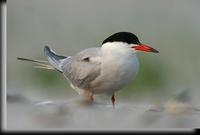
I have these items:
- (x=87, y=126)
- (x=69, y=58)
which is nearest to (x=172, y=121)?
(x=87, y=126)

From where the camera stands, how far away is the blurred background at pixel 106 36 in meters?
2.26

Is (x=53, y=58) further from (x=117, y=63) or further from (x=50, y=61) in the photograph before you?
(x=117, y=63)

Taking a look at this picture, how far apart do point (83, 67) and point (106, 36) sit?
0.19 metres

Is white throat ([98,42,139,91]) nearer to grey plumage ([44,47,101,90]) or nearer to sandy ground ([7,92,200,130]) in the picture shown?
grey plumage ([44,47,101,90])

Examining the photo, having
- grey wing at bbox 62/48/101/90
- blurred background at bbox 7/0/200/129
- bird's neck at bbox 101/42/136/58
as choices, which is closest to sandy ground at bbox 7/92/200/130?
blurred background at bbox 7/0/200/129

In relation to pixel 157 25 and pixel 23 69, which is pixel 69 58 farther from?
pixel 157 25

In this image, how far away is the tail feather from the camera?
225 cm

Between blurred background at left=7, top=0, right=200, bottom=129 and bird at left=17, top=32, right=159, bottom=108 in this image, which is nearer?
bird at left=17, top=32, right=159, bottom=108

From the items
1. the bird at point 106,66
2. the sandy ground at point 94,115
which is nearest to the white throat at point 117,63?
the bird at point 106,66

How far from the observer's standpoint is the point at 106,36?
227 centimetres

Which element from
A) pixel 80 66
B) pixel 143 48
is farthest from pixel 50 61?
pixel 143 48

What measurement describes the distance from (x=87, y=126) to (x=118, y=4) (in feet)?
1.77

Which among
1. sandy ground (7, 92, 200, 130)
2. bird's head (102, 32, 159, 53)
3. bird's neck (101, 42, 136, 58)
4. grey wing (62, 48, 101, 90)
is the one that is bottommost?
sandy ground (7, 92, 200, 130)

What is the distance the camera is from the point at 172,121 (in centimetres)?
232
